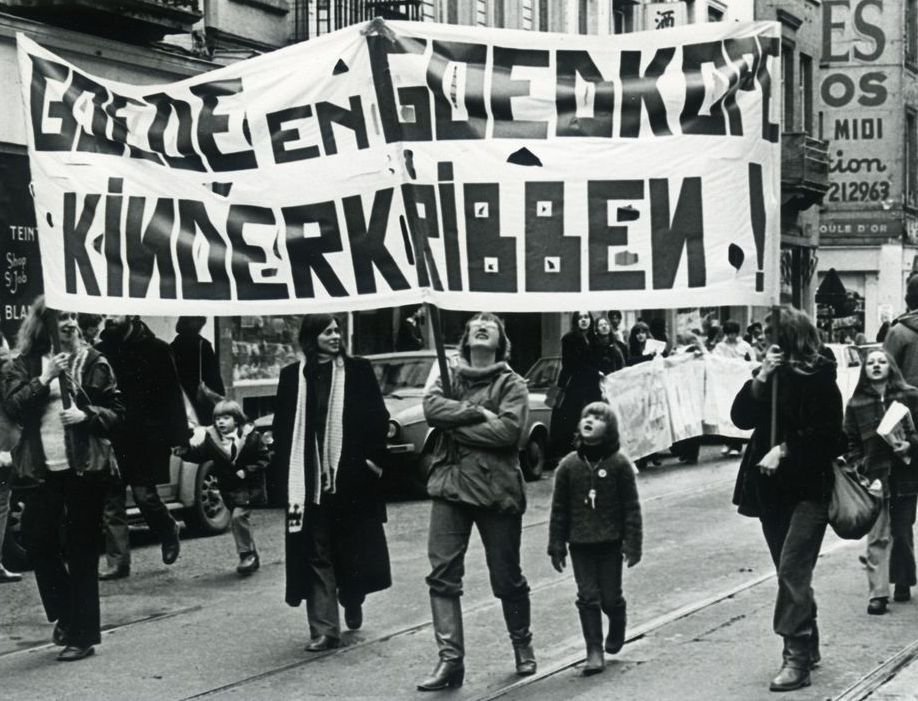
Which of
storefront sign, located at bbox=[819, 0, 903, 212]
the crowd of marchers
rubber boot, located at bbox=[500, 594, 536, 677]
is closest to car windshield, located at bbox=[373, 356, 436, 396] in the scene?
the crowd of marchers

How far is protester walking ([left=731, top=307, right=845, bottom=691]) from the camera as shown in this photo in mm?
8172

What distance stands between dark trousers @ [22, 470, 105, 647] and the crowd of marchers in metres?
0.01

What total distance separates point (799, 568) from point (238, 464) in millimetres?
5391

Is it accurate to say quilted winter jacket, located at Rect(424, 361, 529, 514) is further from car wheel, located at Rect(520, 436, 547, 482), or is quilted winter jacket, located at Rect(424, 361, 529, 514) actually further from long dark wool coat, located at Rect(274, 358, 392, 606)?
car wheel, located at Rect(520, 436, 547, 482)

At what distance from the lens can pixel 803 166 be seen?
122 ft

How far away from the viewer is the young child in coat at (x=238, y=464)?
40.6ft

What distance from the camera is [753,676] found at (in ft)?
27.9

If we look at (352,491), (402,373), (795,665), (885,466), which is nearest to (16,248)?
(402,373)

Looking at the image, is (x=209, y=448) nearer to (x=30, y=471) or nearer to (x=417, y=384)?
(x=30, y=471)

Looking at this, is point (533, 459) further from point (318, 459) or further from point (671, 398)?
point (318, 459)

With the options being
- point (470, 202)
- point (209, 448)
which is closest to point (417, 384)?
point (209, 448)

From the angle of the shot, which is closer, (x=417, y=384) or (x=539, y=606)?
(x=539, y=606)

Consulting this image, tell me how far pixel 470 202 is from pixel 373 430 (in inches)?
70.4

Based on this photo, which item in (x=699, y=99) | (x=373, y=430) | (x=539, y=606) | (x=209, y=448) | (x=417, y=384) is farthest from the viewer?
(x=417, y=384)
